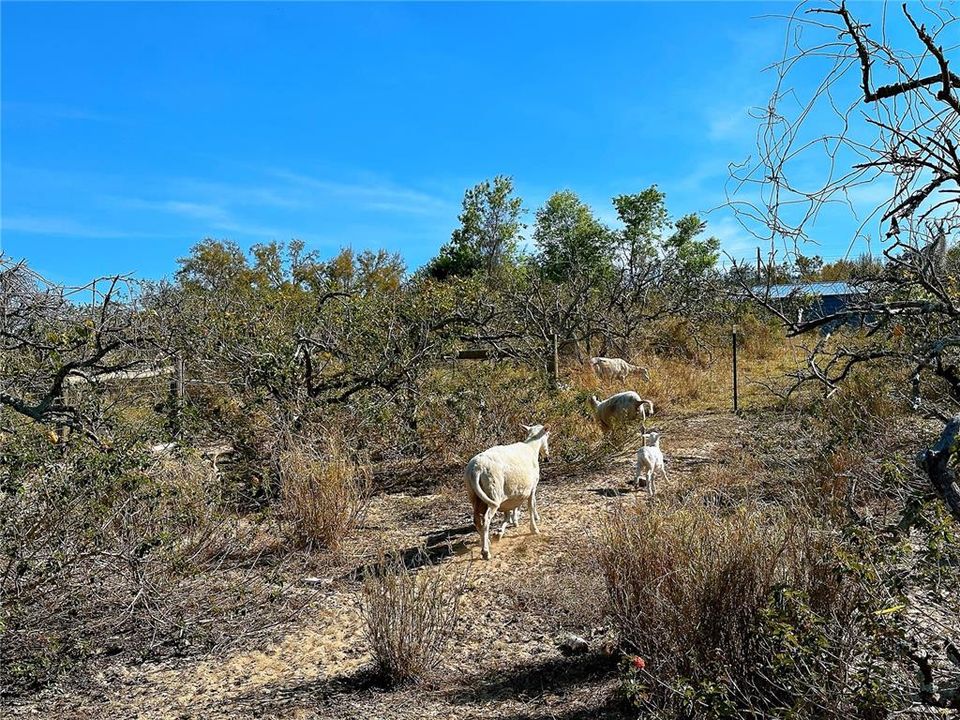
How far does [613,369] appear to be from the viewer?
45.7 ft

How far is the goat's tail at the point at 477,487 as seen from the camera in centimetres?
628

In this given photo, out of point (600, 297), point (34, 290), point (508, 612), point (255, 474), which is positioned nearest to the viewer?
point (508, 612)

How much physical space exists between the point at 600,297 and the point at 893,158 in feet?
53.6

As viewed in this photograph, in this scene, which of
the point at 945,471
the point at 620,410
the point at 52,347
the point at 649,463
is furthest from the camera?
the point at 620,410

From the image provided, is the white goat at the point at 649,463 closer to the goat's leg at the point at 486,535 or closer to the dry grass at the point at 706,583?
the goat's leg at the point at 486,535

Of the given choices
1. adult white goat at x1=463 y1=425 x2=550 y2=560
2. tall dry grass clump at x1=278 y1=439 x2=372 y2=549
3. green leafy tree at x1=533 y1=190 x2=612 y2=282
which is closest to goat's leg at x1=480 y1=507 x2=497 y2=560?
adult white goat at x1=463 y1=425 x2=550 y2=560

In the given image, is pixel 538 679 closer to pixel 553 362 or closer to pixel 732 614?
pixel 732 614

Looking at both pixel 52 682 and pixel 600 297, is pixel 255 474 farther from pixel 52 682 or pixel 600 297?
pixel 600 297

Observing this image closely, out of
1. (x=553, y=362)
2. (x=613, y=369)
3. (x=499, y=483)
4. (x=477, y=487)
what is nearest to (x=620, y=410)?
(x=553, y=362)

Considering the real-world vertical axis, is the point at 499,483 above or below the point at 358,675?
above

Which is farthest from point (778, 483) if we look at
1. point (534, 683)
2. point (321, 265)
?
point (321, 265)

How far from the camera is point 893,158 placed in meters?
2.27

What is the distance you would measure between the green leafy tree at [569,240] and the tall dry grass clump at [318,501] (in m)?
20.1

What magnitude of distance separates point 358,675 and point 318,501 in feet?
7.11
